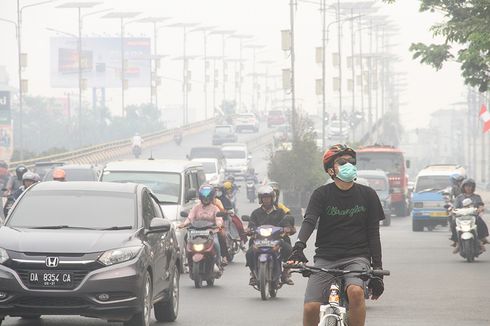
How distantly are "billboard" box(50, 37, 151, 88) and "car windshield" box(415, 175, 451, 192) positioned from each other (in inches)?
4880

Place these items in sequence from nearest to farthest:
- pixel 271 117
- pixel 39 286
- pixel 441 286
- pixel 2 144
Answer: pixel 39 286 < pixel 441 286 < pixel 2 144 < pixel 271 117

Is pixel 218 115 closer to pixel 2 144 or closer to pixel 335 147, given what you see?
pixel 2 144

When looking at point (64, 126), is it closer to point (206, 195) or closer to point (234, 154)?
point (234, 154)

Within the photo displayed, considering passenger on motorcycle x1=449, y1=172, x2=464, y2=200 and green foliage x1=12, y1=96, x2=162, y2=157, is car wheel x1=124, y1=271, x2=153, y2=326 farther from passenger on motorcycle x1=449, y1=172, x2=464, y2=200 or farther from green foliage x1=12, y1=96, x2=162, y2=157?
green foliage x1=12, y1=96, x2=162, y2=157

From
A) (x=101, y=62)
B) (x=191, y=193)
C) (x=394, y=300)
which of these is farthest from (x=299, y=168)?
(x=101, y=62)

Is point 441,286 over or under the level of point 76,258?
under

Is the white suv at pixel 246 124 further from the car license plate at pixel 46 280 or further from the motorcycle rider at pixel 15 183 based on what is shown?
the car license plate at pixel 46 280

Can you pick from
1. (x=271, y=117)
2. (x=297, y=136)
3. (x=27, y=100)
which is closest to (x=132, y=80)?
(x=27, y=100)

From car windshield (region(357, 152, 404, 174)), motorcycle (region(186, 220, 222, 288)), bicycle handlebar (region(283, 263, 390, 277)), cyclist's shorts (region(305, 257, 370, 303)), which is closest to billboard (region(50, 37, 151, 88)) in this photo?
car windshield (region(357, 152, 404, 174))

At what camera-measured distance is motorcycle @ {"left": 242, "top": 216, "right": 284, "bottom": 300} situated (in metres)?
19.5

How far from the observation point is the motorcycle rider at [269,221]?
19719mm

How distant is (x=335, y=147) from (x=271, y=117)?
13169 cm

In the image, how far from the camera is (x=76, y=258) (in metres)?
14.0

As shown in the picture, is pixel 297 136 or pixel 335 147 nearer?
pixel 335 147
